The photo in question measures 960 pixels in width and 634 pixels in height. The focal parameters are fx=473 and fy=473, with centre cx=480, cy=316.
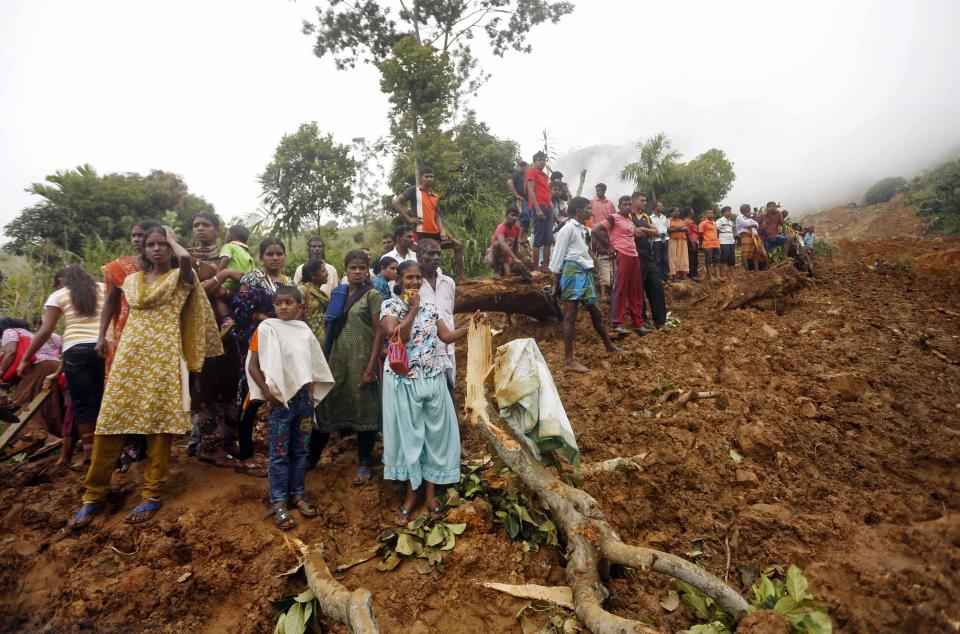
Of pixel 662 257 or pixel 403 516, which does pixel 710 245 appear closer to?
pixel 662 257

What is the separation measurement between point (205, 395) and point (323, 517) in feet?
4.73

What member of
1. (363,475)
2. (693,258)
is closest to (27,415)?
(363,475)

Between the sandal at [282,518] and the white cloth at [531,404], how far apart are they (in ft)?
4.79

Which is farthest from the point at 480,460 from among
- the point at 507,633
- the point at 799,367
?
the point at 799,367

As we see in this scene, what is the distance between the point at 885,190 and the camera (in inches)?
1000

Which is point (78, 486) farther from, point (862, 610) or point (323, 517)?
point (862, 610)

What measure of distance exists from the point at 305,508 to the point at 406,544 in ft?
2.59

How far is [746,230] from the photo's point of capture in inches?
385

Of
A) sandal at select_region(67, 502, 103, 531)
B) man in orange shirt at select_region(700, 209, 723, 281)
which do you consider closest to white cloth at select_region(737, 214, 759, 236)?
man in orange shirt at select_region(700, 209, 723, 281)

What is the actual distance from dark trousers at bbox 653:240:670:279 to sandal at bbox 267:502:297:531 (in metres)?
7.72

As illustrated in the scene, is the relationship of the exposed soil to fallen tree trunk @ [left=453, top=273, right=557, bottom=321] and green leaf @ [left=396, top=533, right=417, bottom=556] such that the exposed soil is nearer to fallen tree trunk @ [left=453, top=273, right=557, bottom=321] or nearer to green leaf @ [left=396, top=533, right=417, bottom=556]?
green leaf @ [left=396, top=533, right=417, bottom=556]

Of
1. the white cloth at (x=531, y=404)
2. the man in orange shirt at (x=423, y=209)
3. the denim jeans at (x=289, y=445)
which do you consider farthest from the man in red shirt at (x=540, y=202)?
the denim jeans at (x=289, y=445)

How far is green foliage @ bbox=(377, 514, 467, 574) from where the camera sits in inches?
103

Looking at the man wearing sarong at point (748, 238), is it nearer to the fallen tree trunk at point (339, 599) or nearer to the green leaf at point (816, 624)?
Result: the green leaf at point (816, 624)
